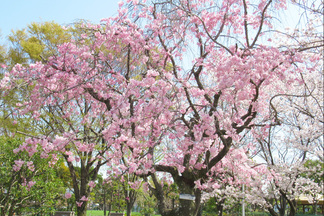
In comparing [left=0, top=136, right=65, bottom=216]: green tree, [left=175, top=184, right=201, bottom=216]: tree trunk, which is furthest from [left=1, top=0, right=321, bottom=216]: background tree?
[left=0, top=136, right=65, bottom=216]: green tree

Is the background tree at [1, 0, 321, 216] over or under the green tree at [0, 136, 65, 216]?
over

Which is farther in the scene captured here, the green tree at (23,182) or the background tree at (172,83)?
the green tree at (23,182)

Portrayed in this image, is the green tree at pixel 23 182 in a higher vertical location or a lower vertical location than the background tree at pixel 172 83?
lower

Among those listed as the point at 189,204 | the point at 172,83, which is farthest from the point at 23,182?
the point at 172,83

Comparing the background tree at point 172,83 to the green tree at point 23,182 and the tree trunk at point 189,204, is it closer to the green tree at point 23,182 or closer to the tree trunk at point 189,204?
the tree trunk at point 189,204

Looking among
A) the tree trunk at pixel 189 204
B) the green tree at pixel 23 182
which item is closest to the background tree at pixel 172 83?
the tree trunk at pixel 189 204

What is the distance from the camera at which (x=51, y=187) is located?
28.7ft

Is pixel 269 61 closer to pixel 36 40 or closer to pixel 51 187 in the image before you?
pixel 51 187

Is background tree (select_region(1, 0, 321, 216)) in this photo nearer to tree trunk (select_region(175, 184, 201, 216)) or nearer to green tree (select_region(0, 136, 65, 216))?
tree trunk (select_region(175, 184, 201, 216))

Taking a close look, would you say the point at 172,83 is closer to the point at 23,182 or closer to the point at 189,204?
the point at 189,204

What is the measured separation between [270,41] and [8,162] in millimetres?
7921

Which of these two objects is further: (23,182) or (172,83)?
(23,182)

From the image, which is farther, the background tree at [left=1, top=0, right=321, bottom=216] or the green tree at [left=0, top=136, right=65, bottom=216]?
the green tree at [left=0, top=136, right=65, bottom=216]

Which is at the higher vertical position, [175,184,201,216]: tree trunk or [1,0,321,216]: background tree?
[1,0,321,216]: background tree
